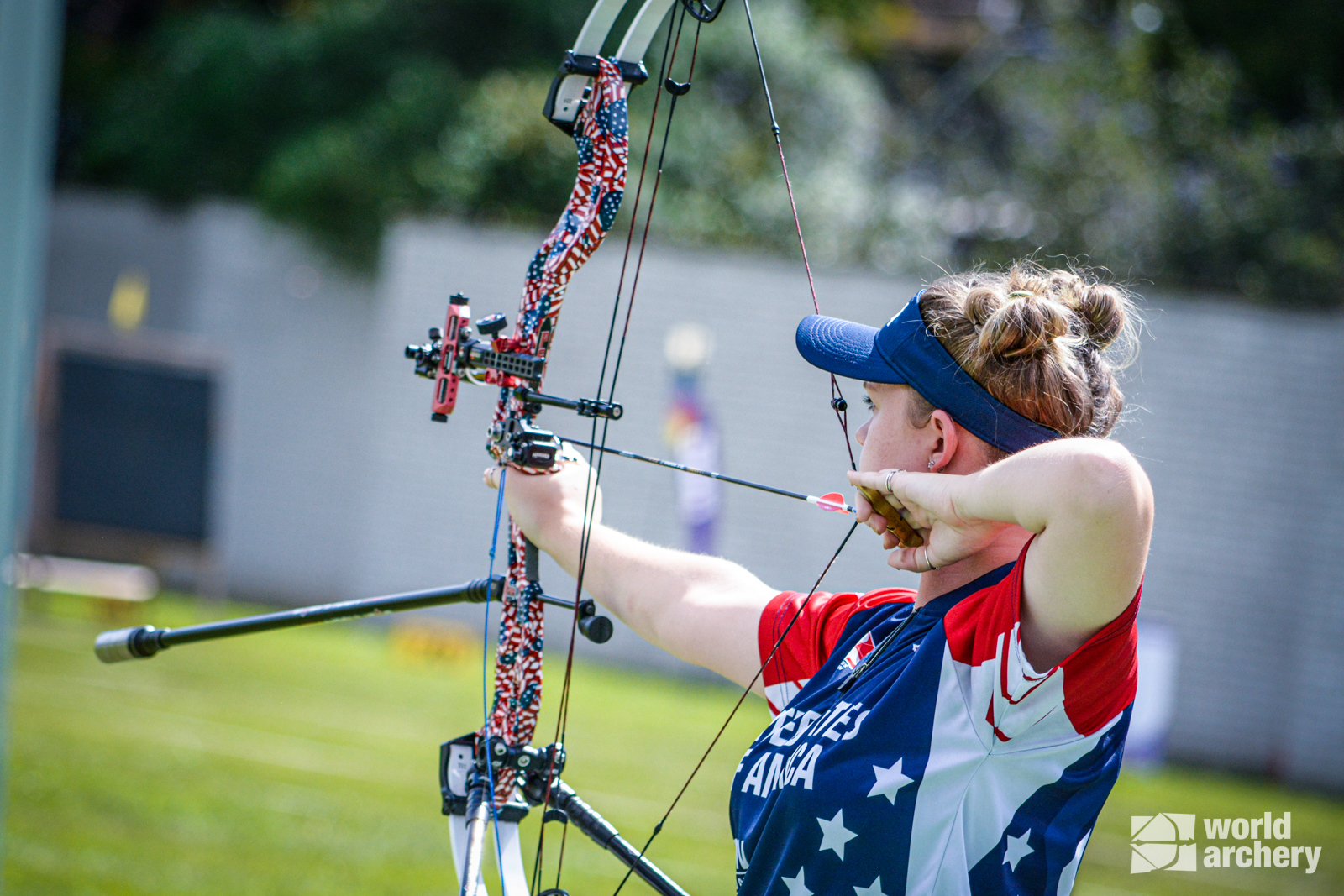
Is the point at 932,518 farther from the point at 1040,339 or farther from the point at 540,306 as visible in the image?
the point at 540,306

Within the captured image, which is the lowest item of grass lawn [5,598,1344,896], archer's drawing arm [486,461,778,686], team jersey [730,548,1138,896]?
grass lawn [5,598,1344,896]

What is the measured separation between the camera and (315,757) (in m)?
4.98

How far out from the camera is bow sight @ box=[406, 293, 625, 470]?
156 cm

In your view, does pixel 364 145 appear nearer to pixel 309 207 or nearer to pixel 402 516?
pixel 309 207

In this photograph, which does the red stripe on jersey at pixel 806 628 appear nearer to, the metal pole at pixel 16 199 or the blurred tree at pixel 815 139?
the metal pole at pixel 16 199

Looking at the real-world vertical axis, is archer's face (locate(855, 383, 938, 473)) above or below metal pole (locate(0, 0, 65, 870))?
below

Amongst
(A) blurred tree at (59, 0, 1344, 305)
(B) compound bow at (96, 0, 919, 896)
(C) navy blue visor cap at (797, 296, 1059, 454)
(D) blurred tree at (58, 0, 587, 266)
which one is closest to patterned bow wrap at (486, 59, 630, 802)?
(B) compound bow at (96, 0, 919, 896)

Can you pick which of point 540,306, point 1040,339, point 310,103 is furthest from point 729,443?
point 1040,339

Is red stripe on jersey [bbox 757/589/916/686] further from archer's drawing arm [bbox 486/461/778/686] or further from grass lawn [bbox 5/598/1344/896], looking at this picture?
grass lawn [bbox 5/598/1344/896]

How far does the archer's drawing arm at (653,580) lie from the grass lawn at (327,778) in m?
2.29

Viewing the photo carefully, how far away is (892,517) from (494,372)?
637mm

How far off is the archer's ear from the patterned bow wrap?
59 centimetres

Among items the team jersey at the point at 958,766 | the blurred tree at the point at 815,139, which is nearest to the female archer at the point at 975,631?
the team jersey at the point at 958,766

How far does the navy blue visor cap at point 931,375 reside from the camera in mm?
1169
